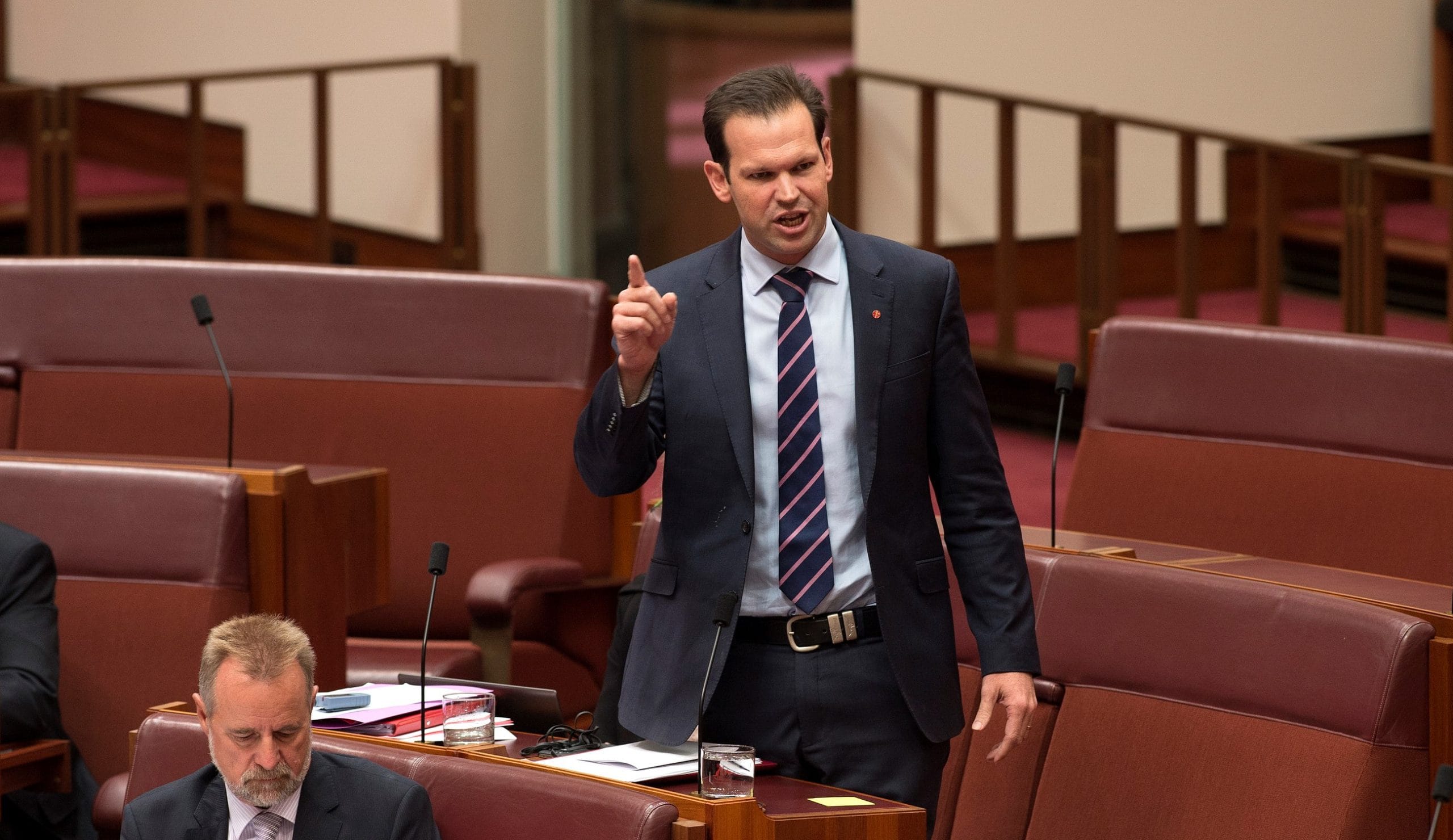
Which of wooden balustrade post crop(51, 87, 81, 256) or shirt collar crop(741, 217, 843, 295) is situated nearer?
shirt collar crop(741, 217, 843, 295)

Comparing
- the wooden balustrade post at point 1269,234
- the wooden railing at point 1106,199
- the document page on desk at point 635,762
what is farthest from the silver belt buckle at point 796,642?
the wooden balustrade post at point 1269,234

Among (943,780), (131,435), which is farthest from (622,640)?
(131,435)

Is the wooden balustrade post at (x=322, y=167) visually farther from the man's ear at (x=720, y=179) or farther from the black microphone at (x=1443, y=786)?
the black microphone at (x=1443, y=786)

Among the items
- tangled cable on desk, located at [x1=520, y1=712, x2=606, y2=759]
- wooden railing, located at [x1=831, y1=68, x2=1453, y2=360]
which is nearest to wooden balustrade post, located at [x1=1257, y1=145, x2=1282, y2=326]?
wooden railing, located at [x1=831, y1=68, x2=1453, y2=360]

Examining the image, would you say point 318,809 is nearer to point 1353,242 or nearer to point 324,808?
point 324,808

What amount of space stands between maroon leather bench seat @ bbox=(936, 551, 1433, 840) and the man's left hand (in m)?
0.29

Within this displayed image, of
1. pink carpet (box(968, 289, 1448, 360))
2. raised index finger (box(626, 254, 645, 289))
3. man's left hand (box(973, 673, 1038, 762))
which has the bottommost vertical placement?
man's left hand (box(973, 673, 1038, 762))

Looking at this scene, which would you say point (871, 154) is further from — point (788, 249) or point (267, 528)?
point (788, 249)

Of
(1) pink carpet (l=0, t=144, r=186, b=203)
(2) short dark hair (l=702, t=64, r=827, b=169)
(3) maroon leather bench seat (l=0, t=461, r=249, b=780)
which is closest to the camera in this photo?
(2) short dark hair (l=702, t=64, r=827, b=169)

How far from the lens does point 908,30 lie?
3.90 m

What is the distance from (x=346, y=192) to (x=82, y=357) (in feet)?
6.81

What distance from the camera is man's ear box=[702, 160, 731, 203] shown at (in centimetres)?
128

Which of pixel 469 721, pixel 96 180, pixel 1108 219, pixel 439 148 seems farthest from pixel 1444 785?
pixel 96 180

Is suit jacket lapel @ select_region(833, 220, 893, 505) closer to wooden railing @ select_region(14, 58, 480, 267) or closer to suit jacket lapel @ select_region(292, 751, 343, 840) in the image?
suit jacket lapel @ select_region(292, 751, 343, 840)
